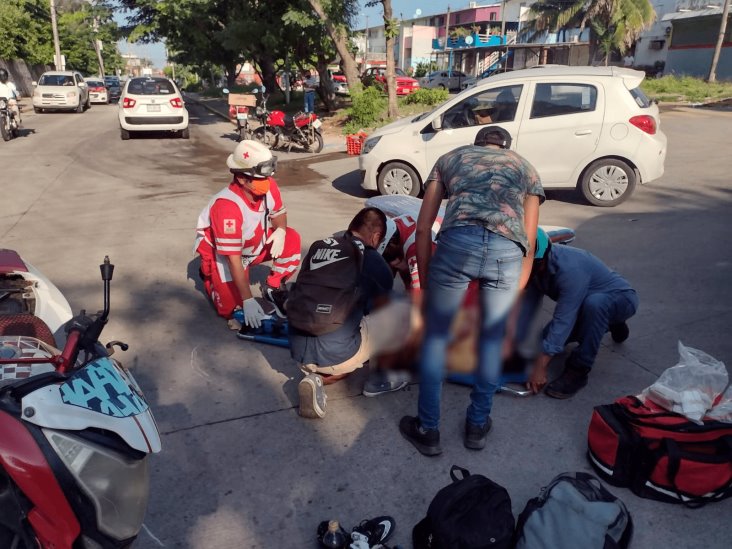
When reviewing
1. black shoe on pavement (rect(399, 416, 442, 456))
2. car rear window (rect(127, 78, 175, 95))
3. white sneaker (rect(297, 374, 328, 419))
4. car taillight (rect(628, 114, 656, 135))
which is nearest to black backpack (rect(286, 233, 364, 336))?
white sneaker (rect(297, 374, 328, 419))

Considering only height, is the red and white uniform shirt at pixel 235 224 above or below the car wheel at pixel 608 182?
above

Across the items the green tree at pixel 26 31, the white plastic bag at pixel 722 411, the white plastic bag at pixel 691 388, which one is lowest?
the white plastic bag at pixel 722 411

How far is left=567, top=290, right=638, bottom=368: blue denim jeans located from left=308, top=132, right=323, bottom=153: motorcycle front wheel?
11.3 m

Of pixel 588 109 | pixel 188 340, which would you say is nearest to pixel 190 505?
pixel 188 340

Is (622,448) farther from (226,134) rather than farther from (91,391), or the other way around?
(226,134)

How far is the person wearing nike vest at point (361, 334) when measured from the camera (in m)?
3.52

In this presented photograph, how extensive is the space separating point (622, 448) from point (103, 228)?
21.9 ft

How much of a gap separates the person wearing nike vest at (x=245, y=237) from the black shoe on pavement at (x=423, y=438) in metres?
1.57

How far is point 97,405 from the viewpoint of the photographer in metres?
1.76

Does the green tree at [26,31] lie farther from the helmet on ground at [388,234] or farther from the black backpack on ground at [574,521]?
the black backpack on ground at [574,521]

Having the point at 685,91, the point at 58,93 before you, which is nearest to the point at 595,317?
the point at 685,91

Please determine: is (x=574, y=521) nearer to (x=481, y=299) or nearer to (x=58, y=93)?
(x=481, y=299)

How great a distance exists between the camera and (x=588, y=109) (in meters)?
8.05

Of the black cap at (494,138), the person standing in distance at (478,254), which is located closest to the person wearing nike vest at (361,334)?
the person standing in distance at (478,254)
